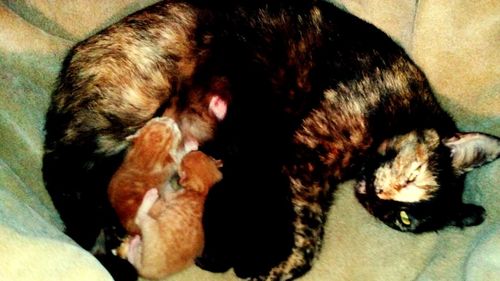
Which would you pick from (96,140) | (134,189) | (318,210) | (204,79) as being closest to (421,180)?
(318,210)

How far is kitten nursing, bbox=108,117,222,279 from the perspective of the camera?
1.49m

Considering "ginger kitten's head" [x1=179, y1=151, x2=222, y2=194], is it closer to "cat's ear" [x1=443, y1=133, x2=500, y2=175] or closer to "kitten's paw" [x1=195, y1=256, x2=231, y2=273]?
"kitten's paw" [x1=195, y1=256, x2=231, y2=273]

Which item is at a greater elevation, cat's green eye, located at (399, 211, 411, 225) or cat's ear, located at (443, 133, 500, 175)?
cat's ear, located at (443, 133, 500, 175)

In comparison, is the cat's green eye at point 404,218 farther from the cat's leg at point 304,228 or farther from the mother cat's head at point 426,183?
the cat's leg at point 304,228

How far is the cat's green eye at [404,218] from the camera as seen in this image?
5.35 feet

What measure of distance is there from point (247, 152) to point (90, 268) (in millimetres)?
713

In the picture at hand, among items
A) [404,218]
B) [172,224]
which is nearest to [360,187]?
[404,218]

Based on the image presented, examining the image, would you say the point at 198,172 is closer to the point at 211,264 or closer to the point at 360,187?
the point at 211,264

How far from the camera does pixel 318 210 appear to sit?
1711 millimetres

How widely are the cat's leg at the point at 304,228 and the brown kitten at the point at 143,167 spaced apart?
0.40 meters

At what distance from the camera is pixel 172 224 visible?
1.52 m

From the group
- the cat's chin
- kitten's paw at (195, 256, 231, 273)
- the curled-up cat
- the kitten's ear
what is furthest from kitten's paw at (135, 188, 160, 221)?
the kitten's ear

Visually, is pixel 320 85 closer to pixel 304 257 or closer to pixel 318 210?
pixel 318 210

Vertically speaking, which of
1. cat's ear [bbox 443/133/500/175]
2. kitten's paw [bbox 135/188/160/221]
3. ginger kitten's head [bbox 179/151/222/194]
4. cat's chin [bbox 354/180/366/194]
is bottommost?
kitten's paw [bbox 135/188/160/221]
